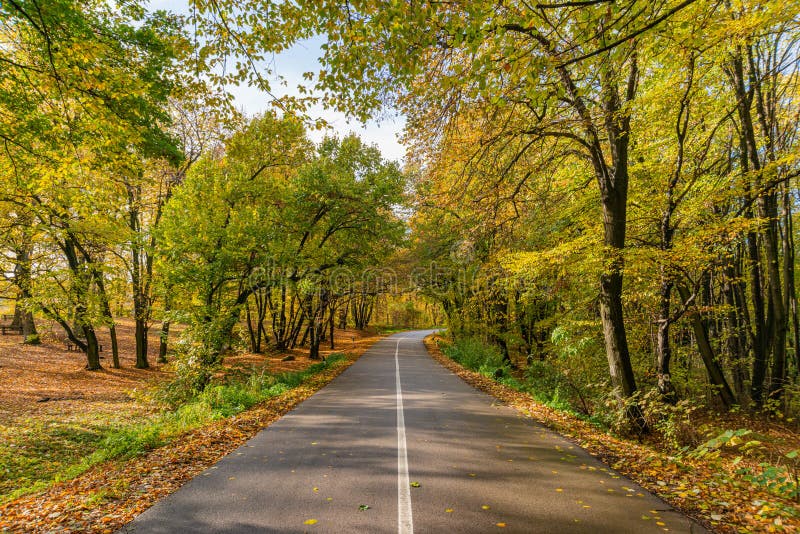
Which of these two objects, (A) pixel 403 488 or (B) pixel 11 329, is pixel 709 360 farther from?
(B) pixel 11 329

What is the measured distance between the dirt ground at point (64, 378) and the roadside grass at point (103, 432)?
74 centimetres

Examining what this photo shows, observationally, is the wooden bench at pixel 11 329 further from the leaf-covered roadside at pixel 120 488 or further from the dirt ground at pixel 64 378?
the leaf-covered roadside at pixel 120 488

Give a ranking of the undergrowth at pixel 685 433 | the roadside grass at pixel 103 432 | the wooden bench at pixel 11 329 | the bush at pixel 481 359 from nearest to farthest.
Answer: the undergrowth at pixel 685 433, the roadside grass at pixel 103 432, the bush at pixel 481 359, the wooden bench at pixel 11 329

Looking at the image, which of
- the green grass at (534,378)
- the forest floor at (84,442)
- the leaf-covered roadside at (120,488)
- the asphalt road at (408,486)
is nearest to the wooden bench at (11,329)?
the forest floor at (84,442)

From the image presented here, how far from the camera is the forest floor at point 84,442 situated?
4.47 m

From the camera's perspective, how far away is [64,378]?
15.8 meters

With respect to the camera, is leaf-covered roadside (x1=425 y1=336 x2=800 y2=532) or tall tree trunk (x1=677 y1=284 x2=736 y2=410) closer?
leaf-covered roadside (x1=425 y1=336 x2=800 y2=532)

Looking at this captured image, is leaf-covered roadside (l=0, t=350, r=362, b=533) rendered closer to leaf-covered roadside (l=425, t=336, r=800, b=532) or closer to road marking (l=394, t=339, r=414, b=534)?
road marking (l=394, t=339, r=414, b=534)

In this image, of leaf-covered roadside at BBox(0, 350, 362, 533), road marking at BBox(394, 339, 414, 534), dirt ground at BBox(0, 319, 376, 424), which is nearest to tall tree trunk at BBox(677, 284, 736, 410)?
road marking at BBox(394, 339, 414, 534)

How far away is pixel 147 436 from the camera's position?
7012mm

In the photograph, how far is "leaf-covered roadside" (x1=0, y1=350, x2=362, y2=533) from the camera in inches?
163

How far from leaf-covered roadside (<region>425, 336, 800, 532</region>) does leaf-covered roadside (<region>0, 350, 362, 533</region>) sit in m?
6.17

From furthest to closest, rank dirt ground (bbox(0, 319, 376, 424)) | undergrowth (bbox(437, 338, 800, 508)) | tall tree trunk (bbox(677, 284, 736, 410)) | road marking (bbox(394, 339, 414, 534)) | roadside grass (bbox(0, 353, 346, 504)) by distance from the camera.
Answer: dirt ground (bbox(0, 319, 376, 424)), tall tree trunk (bbox(677, 284, 736, 410)), roadside grass (bbox(0, 353, 346, 504)), undergrowth (bbox(437, 338, 800, 508)), road marking (bbox(394, 339, 414, 534))

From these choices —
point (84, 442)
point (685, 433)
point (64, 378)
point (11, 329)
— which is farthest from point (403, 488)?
point (11, 329)
